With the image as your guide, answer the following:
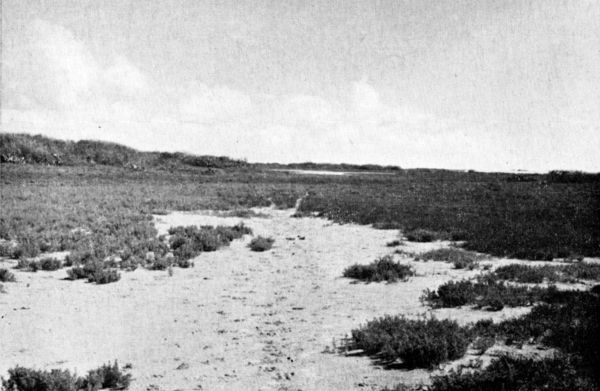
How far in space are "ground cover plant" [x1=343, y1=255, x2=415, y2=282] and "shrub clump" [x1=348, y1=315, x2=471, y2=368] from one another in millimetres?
4300

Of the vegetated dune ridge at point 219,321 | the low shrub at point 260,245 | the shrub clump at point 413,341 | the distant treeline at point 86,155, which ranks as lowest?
the vegetated dune ridge at point 219,321

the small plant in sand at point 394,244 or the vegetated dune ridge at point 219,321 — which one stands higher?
the small plant in sand at point 394,244

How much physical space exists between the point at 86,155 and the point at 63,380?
306ft

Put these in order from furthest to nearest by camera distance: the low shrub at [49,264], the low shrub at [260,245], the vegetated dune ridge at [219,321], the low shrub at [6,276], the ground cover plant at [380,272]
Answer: the low shrub at [260,245] < the low shrub at [49,264] < the ground cover plant at [380,272] < the low shrub at [6,276] < the vegetated dune ridge at [219,321]

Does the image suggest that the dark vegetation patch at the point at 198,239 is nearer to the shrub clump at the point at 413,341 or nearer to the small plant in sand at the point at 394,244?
the small plant in sand at the point at 394,244

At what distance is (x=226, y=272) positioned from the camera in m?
13.5

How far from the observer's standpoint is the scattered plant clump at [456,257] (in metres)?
13.6

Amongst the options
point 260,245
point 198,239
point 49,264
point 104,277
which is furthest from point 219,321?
point 198,239

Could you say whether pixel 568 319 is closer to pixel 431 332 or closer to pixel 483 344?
pixel 483 344

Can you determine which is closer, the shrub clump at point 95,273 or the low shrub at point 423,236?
the shrub clump at point 95,273

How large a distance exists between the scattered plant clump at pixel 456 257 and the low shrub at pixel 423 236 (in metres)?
2.80

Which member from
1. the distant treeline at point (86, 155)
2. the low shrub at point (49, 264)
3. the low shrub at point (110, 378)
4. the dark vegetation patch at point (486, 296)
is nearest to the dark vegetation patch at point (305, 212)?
the low shrub at point (49, 264)

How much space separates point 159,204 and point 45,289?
60.9ft

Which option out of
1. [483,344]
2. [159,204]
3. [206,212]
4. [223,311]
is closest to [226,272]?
[223,311]
